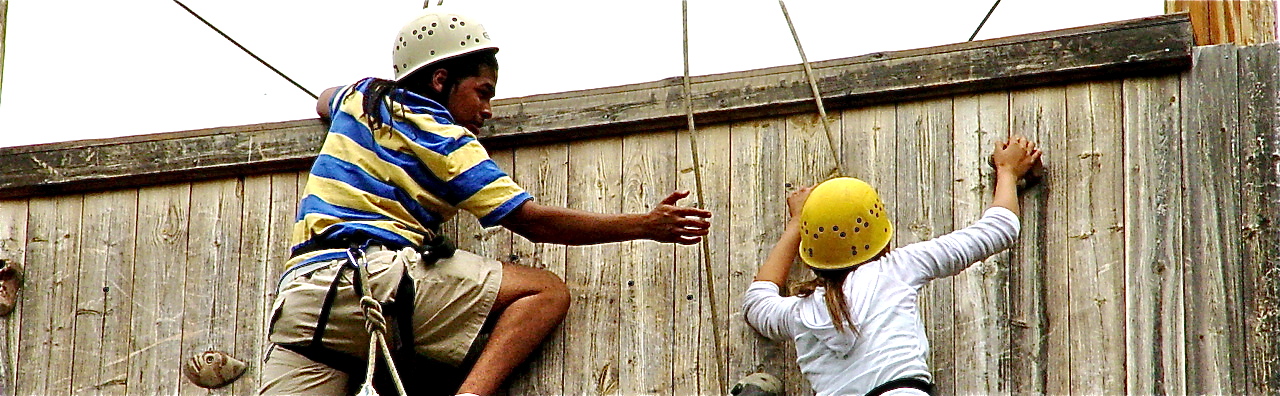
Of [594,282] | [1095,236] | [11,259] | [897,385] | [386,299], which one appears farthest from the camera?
[11,259]

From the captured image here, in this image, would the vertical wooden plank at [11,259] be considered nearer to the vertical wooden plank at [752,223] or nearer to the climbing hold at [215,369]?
the climbing hold at [215,369]

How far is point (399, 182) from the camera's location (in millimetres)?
6102

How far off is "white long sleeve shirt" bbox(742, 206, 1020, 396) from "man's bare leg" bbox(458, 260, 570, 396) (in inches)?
28.7

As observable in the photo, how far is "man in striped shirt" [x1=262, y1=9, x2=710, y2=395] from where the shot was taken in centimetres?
599

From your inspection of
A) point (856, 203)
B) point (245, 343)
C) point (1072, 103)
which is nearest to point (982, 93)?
point (1072, 103)

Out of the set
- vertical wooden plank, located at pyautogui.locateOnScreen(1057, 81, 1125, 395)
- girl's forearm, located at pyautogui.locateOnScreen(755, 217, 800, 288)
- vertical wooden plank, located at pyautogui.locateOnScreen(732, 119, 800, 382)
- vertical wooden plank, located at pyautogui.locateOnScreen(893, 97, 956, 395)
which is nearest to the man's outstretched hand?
girl's forearm, located at pyautogui.locateOnScreen(755, 217, 800, 288)

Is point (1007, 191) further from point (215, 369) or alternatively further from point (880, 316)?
point (215, 369)

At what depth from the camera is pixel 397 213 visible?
6.13 m

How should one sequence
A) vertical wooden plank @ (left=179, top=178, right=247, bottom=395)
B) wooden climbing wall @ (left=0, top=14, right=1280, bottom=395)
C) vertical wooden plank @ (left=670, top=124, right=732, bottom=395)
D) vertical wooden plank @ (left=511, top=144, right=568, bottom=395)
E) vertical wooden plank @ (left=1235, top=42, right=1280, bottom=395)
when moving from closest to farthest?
vertical wooden plank @ (left=1235, top=42, right=1280, bottom=395) → wooden climbing wall @ (left=0, top=14, right=1280, bottom=395) → vertical wooden plank @ (left=670, top=124, right=732, bottom=395) → vertical wooden plank @ (left=511, top=144, right=568, bottom=395) → vertical wooden plank @ (left=179, top=178, right=247, bottom=395)

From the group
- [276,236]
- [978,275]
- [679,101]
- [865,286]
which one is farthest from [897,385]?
[276,236]

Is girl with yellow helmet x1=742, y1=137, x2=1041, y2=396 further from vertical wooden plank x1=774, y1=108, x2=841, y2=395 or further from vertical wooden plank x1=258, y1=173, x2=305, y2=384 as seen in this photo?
vertical wooden plank x1=258, y1=173, x2=305, y2=384

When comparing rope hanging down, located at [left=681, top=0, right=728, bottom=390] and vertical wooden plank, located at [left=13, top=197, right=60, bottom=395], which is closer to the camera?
rope hanging down, located at [left=681, top=0, right=728, bottom=390]

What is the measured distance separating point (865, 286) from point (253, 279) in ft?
7.29

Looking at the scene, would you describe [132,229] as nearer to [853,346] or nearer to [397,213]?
[397,213]
